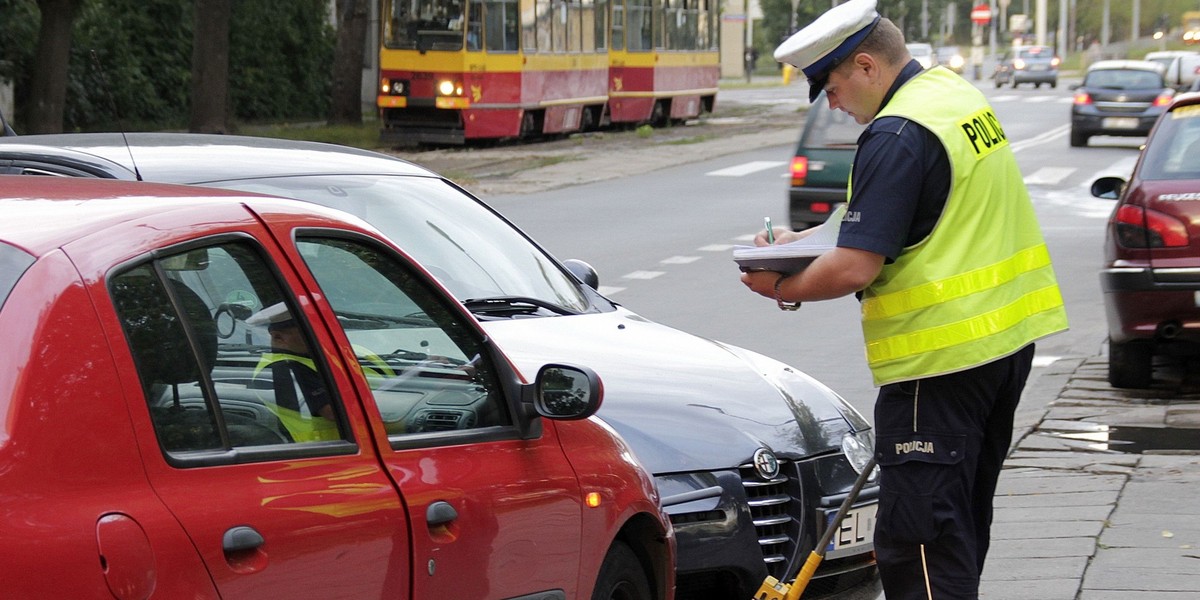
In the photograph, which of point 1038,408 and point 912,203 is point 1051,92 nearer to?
point 1038,408

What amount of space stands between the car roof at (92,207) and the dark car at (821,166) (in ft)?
45.1

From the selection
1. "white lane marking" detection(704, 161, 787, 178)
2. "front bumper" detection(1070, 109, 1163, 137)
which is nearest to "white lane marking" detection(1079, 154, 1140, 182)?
"front bumper" detection(1070, 109, 1163, 137)

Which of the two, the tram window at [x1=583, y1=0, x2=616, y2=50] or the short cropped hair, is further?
the tram window at [x1=583, y1=0, x2=616, y2=50]

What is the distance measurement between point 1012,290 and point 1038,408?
5.39 metres

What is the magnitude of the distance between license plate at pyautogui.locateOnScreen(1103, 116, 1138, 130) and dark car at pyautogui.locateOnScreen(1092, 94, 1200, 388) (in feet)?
82.3

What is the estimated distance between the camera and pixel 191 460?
296cm

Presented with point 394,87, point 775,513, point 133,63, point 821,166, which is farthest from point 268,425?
point 133,63

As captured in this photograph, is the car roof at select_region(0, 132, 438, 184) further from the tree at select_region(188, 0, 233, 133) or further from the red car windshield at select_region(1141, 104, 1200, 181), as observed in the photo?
the tree at select_region(188, 0, 233, 133)

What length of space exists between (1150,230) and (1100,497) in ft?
8.24

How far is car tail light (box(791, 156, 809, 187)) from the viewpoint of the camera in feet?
56.9

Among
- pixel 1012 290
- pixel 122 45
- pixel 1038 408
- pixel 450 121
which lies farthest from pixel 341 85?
pixel 1012 290

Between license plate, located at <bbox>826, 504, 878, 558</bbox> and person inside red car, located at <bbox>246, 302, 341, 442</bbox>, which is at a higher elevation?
person inside red car, located at <bbox>246, 302, 341, 442</bbox>

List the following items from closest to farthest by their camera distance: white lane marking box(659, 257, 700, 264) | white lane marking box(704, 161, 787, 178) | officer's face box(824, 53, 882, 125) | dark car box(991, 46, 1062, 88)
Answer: officer's face box(824, 53, 882, 125), white lane marking box(659, 257, 700, 264), white lane marking box(704, 161, 787, 178), dark car box(991, 46, 1062, 88)

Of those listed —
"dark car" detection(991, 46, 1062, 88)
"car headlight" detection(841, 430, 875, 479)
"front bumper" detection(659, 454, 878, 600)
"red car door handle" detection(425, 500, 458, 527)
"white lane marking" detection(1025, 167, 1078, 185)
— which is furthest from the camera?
"dark car" detection(991, 46, 1062, 88)
